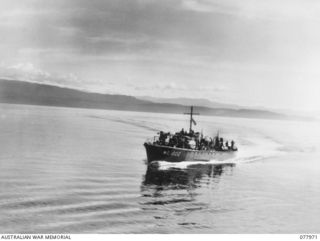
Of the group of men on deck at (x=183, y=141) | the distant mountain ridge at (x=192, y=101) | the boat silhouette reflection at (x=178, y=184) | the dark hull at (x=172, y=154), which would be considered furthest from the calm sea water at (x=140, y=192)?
the distant mountain ridge at (x=192, y=101)

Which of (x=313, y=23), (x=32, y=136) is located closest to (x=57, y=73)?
(x=313, y=23)

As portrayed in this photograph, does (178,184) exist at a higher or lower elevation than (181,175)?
lower

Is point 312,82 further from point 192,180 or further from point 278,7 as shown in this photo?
point 192,180

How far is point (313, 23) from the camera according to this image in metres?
16.0

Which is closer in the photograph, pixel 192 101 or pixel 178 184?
pixel 192 101

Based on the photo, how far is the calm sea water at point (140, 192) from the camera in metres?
13.6

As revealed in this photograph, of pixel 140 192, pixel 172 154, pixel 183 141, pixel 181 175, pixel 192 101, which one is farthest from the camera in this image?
pixel 183 141

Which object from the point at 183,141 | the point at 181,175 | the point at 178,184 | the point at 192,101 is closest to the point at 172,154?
the point at 183,141

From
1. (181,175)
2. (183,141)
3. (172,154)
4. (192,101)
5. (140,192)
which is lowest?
(140,192)

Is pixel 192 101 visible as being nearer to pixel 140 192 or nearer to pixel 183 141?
pixel 140 192

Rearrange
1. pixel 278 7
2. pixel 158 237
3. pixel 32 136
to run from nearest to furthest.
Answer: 1. pixel 158 237
2. pixel 278 7
3. pixel 32 136

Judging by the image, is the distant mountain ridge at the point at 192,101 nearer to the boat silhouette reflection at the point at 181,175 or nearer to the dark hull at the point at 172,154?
the boat silhouette reflection at the point at 181,175

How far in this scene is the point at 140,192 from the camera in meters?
17.5

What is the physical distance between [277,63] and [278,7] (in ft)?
7.88
